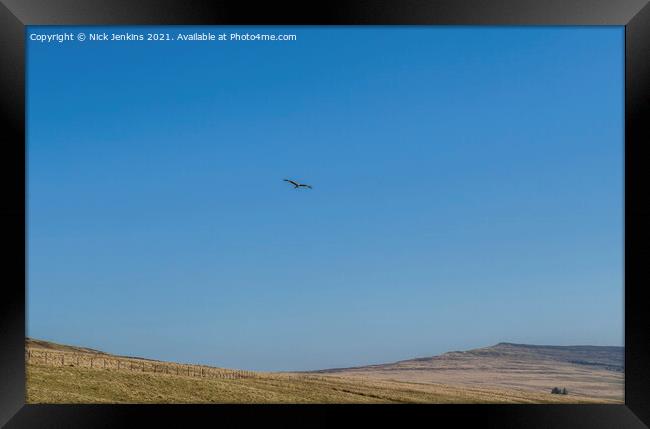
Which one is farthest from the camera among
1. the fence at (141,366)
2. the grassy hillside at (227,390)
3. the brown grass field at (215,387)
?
the fence at (141,366)

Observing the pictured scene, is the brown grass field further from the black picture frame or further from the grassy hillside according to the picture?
the black picture frame

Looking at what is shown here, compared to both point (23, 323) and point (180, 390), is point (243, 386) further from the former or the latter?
point (23, 323)

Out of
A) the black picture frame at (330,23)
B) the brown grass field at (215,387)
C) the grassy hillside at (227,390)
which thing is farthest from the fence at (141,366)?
the black picture frame at (330,23)

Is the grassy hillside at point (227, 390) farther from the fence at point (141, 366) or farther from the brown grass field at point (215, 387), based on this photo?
the fence at point (141, 366)

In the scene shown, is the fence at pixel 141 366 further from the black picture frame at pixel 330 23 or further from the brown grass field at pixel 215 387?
the black picture frame at pixel 330 23

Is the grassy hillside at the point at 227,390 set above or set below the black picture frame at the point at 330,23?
below

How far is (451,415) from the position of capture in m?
8.61

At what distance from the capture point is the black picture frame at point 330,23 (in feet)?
27.3

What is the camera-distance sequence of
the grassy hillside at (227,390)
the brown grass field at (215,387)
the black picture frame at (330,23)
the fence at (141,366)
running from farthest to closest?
1. the fence at (141,366)
2. the brown grass field at (215,387)
3. the grassy hillside at (227,390)
4. the black picture frame at (330,23)

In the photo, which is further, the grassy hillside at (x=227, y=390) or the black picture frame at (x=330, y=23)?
the grassy hillside at (x=227, y=390)

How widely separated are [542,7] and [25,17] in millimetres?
7097

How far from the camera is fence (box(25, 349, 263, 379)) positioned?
29094mm

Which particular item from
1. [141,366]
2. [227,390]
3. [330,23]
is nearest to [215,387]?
[227,390]

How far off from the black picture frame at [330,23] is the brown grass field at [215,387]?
1203 cm
